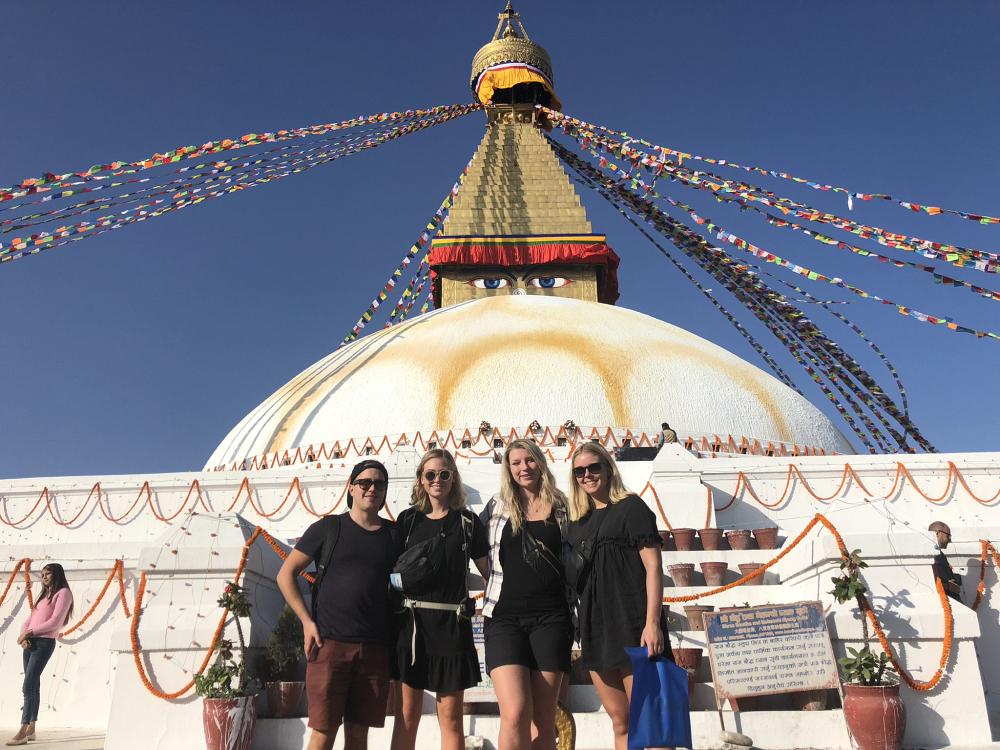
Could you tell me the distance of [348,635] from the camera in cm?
302

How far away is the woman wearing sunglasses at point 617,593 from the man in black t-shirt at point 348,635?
815 mm

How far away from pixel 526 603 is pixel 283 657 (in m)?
2.37

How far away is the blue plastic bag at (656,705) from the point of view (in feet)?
9.26

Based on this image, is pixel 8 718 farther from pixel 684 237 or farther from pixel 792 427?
pixel 684 237

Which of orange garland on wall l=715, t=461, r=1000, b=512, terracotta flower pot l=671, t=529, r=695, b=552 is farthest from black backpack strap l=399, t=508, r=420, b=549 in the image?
orange garland on wall l=715, t=461, r=1000, b=512

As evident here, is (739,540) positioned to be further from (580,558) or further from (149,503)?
(149,503)

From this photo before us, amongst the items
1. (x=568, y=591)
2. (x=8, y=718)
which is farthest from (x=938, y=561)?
(x=8, y=718)

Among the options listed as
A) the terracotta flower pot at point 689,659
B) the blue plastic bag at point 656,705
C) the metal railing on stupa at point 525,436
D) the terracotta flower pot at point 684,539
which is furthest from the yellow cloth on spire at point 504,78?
the blue plastic bag at point 656,705

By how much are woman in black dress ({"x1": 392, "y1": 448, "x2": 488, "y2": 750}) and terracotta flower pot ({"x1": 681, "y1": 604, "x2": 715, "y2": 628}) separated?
8.97 feet

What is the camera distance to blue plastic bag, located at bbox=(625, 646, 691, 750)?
282 centimetres

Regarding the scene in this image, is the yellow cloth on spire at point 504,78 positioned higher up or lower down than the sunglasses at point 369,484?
higher up

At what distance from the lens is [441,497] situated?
326 centimetres

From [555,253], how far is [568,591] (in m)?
15.7

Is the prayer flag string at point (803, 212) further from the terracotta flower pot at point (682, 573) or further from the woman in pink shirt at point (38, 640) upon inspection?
the woman in pink shirt at point (38, 640)
